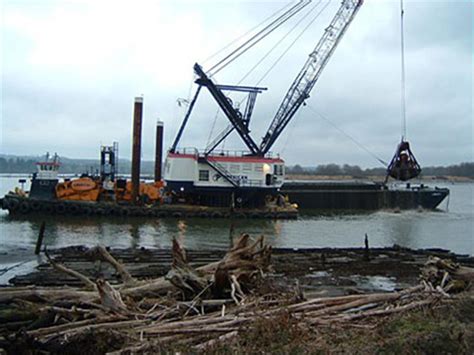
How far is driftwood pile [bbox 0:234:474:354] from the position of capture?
18.1ft

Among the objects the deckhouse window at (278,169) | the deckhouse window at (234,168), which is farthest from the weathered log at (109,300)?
the deckhouse window at (278,169)

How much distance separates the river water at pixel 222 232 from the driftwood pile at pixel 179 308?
34.3 feet

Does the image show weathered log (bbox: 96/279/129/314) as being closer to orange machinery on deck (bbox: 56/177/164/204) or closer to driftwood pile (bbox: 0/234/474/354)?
driftwood pile (bbox: 0/234/474/354)

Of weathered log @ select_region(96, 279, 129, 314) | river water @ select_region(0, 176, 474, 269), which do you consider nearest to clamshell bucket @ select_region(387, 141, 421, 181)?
river water @ select_region(0, 176, 474, 269)

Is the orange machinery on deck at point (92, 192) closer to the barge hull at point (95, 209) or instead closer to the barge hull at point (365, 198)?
the barge hull at point (95, 209)

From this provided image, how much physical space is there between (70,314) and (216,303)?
1886mm

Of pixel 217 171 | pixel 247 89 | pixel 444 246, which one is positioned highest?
pixel 247 89

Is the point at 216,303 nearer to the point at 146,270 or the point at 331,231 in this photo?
the point at 146,270

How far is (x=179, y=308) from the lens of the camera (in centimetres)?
642

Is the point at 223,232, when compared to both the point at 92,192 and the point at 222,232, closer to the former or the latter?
the point at 222,232

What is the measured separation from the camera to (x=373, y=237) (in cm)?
2677

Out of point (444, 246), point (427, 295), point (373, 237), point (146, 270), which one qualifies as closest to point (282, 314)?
point (427, 295)

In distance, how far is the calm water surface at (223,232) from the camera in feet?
73.9

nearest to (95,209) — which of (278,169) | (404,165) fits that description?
(278,169)
